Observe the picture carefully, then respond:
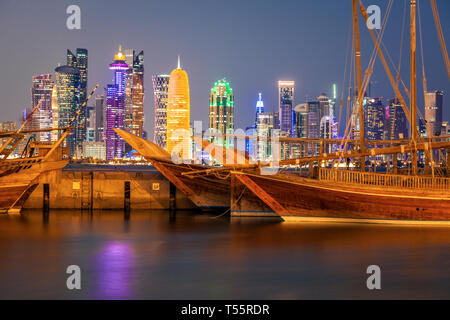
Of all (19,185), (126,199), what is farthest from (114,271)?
(126,199)

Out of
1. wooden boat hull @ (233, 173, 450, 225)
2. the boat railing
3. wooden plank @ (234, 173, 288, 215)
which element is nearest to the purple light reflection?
wooden plank @ (234, 173, 288, 215)

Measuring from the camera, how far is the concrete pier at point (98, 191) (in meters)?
31.2

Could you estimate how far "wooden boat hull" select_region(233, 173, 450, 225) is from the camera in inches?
965

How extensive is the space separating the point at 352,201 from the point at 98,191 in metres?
13.5

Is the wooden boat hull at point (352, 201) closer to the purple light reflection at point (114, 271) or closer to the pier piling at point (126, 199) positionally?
the purple light reflection at point (114, 271)

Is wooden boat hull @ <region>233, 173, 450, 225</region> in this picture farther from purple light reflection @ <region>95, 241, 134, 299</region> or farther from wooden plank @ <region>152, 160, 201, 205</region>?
purple light reflection @ <region>95, 241, 134, 299</region>

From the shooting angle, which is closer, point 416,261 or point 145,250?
point 416,261

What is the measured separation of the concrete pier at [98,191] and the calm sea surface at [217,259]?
3.28 metres

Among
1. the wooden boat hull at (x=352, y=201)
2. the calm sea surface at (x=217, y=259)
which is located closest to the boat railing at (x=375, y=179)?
the wooden boat hull at (x=352, y=201)

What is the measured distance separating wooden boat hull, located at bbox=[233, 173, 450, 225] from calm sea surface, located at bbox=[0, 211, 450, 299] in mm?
510
